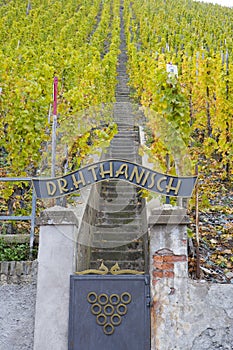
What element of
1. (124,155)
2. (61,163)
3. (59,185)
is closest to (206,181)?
(124,155)

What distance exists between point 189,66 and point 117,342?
8.72 meters

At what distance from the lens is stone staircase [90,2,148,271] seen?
229 inches

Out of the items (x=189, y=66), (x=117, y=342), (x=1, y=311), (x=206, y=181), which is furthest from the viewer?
(x=189, y=66)

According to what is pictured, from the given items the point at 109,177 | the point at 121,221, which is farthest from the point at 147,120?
the point at 109,177

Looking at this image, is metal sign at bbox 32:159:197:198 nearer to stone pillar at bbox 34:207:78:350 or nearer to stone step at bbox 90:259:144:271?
stone pillar at bbox 34:207:78:350

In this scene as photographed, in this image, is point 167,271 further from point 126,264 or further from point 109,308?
point 126,264

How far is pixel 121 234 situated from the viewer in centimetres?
635

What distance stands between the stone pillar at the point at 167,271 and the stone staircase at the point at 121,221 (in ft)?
2.49

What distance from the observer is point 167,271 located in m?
4.25

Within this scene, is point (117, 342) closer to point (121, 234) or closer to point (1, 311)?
point (1, 311)

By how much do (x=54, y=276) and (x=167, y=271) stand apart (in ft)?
3.70

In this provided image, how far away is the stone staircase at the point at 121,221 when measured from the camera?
229 inches

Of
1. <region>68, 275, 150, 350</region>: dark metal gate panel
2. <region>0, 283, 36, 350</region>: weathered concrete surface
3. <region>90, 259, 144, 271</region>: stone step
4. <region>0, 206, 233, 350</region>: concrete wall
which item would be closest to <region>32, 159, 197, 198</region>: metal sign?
<region>0, 206, 233, 350</region>: concrete wall

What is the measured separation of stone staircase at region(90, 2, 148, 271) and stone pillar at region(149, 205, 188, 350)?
2.49ft
